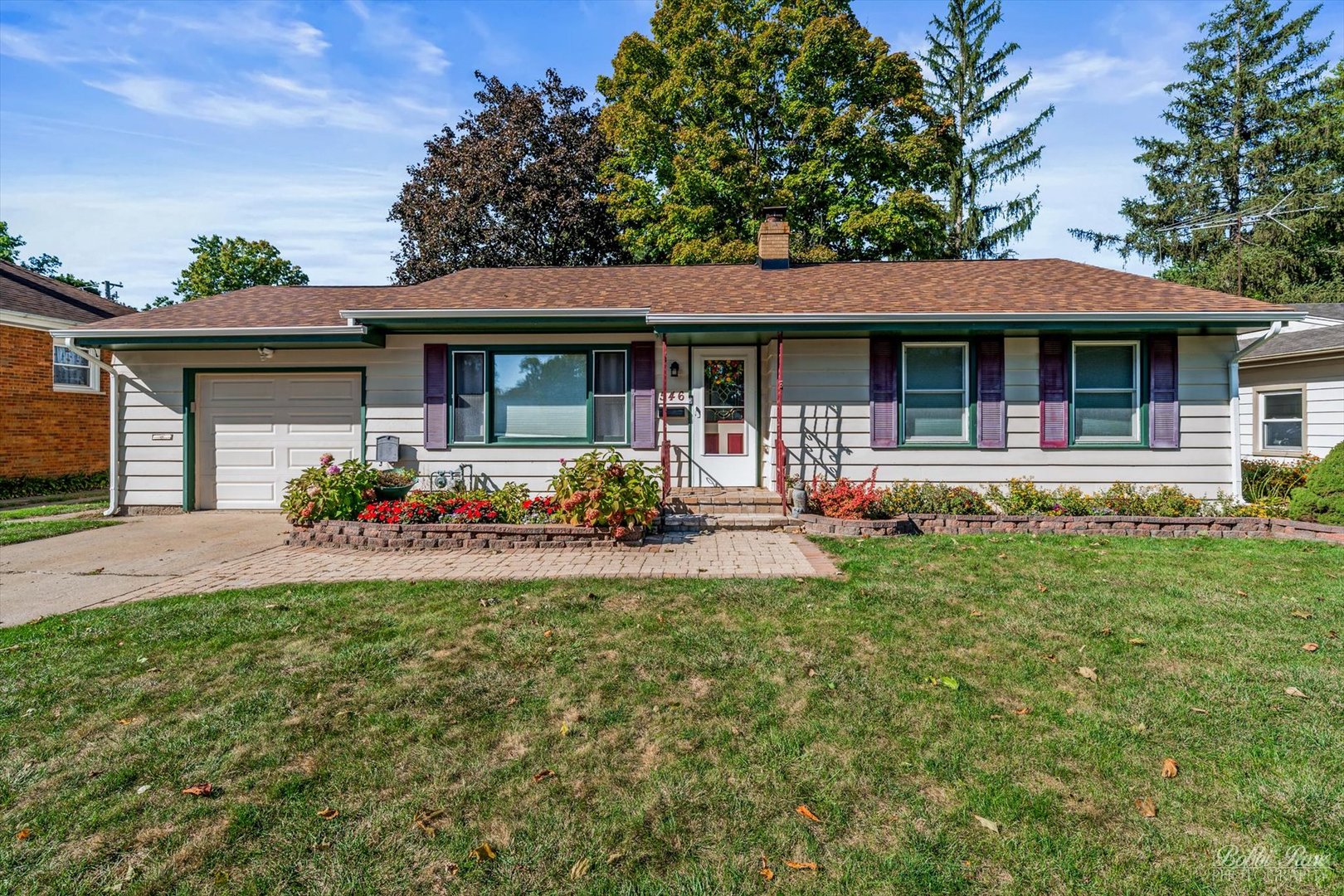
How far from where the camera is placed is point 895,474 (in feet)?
28.5

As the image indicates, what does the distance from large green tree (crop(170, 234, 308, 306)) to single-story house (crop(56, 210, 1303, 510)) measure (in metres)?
22.4

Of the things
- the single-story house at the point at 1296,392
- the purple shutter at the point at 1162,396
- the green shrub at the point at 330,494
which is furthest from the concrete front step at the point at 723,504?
the single-story house at the point at 1296,392

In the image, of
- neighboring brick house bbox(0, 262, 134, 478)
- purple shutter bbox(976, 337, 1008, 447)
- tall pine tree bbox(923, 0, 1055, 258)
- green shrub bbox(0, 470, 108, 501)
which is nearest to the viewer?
purple shutter bbox(976, 337, 1008, 447)

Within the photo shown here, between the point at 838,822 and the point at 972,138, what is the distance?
A: 24717mm

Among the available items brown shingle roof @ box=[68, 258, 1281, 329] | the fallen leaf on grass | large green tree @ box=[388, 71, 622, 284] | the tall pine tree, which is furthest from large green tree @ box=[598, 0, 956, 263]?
the fallen leaf on grass

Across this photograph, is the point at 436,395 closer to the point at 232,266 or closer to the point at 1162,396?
the point at 1162,396

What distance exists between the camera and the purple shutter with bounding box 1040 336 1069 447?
8578 millimetres

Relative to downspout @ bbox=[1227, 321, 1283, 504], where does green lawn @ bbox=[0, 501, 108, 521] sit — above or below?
below

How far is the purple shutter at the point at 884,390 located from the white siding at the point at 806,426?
0.12 metres

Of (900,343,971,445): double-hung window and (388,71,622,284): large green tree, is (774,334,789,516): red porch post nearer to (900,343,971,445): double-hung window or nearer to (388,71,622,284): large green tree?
(900,343,971,445): double-hung window

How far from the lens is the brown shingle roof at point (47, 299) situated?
12.5 meters

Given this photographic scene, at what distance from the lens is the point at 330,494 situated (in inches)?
288

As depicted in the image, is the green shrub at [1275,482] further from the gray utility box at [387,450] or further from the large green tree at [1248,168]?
the large green tree at [1248,168]

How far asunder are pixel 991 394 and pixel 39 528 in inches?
521
